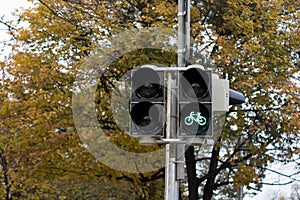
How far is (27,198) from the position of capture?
23.3 metres

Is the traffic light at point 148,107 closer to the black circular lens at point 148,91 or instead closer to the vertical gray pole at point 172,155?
the black circular lens at point 148,91

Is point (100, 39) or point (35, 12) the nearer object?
point (100, 39)

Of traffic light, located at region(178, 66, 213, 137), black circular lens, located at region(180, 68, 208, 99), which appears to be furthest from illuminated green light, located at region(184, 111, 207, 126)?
black circular lens, located at region(180, 68, 208, 99)

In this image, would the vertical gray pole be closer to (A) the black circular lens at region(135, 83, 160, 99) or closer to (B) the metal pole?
(B) the metal pole

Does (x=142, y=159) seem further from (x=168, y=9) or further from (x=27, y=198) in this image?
(x=27, y=198)

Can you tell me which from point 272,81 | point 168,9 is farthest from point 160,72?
point 272,81

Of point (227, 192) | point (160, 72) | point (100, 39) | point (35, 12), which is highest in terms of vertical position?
point (35, 12)

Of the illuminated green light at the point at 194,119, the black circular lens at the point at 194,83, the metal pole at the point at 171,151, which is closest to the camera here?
the illuminated green light at the point at 194,119

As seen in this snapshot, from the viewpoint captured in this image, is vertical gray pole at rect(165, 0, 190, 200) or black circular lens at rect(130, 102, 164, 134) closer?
black circular lens at rect(130, 102, 164, 134)

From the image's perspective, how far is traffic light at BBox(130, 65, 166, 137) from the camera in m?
5.97

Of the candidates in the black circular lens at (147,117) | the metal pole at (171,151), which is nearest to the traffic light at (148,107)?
the black circular lens at (147,117)

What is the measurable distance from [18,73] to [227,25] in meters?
6.26

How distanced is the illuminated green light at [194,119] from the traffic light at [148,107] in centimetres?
25

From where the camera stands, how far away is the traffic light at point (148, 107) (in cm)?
597
